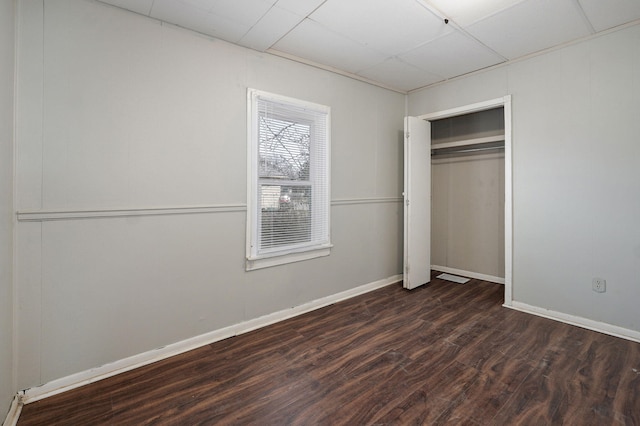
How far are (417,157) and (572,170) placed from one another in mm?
1581

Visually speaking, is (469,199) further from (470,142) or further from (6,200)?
(6,200)

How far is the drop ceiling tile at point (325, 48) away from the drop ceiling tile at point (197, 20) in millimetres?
431

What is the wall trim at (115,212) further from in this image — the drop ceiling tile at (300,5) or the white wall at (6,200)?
the drop ceiling tile at (300,5)

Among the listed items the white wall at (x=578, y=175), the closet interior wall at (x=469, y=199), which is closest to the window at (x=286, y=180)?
the white wall at (x=578, y=175)

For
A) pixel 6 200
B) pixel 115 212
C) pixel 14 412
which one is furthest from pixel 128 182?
pixel 14 412

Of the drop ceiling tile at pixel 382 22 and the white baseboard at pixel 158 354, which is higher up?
the drop ceiling tile at pixel 382 22

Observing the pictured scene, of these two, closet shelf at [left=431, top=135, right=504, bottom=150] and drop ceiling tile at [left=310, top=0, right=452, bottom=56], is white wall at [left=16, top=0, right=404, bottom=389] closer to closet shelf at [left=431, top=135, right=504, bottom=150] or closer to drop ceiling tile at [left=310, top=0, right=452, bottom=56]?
drop ceiling tile at [left=310, top=0, right=452, bottom=56]

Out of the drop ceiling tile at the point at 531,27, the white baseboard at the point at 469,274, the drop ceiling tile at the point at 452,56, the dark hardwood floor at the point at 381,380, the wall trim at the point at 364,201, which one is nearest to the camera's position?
the dark hardwood floor at the point at 381,380

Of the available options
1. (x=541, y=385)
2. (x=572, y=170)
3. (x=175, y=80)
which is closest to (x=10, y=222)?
(x=175, y=80)

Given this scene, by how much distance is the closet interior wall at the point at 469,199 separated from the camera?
4.14 meters

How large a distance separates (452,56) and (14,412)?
14.6 ft

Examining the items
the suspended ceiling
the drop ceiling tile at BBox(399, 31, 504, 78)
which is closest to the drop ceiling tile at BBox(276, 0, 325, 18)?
the suspended ceiling

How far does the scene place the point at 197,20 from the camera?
7.61 ft

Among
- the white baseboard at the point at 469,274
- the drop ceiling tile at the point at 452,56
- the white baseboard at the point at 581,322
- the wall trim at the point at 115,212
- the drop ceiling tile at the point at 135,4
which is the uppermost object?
the drop ceiling tile at the point at 452,56
